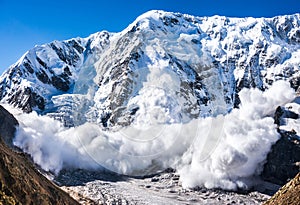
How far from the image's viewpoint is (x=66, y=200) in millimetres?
141000

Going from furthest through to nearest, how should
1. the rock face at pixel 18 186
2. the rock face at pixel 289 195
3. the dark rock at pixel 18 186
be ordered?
the rock face at pixel 18 186 → the dark rock at pixel 18 186 → the rock face at pixel 289 195

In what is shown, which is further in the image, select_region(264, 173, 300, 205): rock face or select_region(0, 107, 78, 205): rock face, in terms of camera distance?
select_region(0, 107, 78, 205): rock face

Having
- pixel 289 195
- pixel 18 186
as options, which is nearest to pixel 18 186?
pixel 18 186

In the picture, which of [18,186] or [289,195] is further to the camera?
[18,186]

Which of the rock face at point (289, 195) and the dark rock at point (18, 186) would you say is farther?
the dark rock at point (18, 186)

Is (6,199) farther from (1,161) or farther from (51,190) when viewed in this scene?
(51,190)

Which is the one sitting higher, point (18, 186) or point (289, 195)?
point (18, 186)

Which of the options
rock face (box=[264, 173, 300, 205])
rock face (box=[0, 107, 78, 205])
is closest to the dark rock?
rock face (box=[0, 107, 78, 205])

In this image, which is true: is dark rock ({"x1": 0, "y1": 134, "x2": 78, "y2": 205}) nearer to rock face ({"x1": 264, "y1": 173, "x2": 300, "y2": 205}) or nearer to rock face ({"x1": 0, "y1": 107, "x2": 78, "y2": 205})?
rock face ({"x1": 0, "y1": 107, "x2": 78, "y2": 205})

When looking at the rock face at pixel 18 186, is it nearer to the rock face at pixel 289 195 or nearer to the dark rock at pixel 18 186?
the dark rock at pixel 18 186

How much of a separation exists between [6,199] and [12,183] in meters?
19.9

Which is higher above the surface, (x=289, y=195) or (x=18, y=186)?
(x=18, y=186)

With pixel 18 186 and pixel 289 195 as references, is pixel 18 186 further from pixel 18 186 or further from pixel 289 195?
pixel 289 195

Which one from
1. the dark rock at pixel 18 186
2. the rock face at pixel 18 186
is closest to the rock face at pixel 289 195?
the dark rock at pixel 18 186
